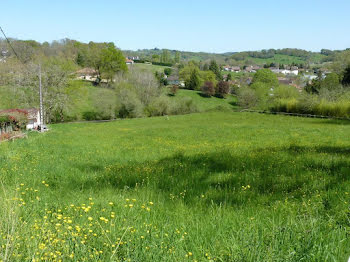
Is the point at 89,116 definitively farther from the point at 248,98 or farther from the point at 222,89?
the point at 222,89

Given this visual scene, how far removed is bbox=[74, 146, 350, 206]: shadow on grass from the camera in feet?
16.5

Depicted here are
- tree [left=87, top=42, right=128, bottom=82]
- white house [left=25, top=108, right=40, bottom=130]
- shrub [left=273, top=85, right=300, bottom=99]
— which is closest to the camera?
white house [left=25, top=108, right=40, bottom=130]

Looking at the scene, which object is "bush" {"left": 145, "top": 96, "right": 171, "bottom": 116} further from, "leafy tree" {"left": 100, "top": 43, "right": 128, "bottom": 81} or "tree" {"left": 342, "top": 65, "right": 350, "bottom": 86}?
"tree" {"left": 342, "top": 65, "right": 350, "bottom": 86}

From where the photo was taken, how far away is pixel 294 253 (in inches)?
95.5

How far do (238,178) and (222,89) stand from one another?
312ft

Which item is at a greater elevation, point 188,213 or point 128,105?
point 188,213

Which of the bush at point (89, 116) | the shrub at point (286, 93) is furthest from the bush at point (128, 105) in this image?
the shrub at point (286, 93)

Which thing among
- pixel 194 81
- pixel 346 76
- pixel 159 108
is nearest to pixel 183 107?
pixel 159 108

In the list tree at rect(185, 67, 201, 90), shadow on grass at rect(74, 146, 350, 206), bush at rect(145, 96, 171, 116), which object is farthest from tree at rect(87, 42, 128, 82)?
shadow on grass at rect(74, 146, 350, 206)

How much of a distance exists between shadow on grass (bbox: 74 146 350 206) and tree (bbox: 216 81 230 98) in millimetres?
92070

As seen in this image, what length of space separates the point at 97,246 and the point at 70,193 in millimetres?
3219

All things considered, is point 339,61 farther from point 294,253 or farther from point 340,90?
point 294,253

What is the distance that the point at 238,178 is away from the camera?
20.2 ft

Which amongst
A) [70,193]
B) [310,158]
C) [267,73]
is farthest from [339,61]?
[70,193]
